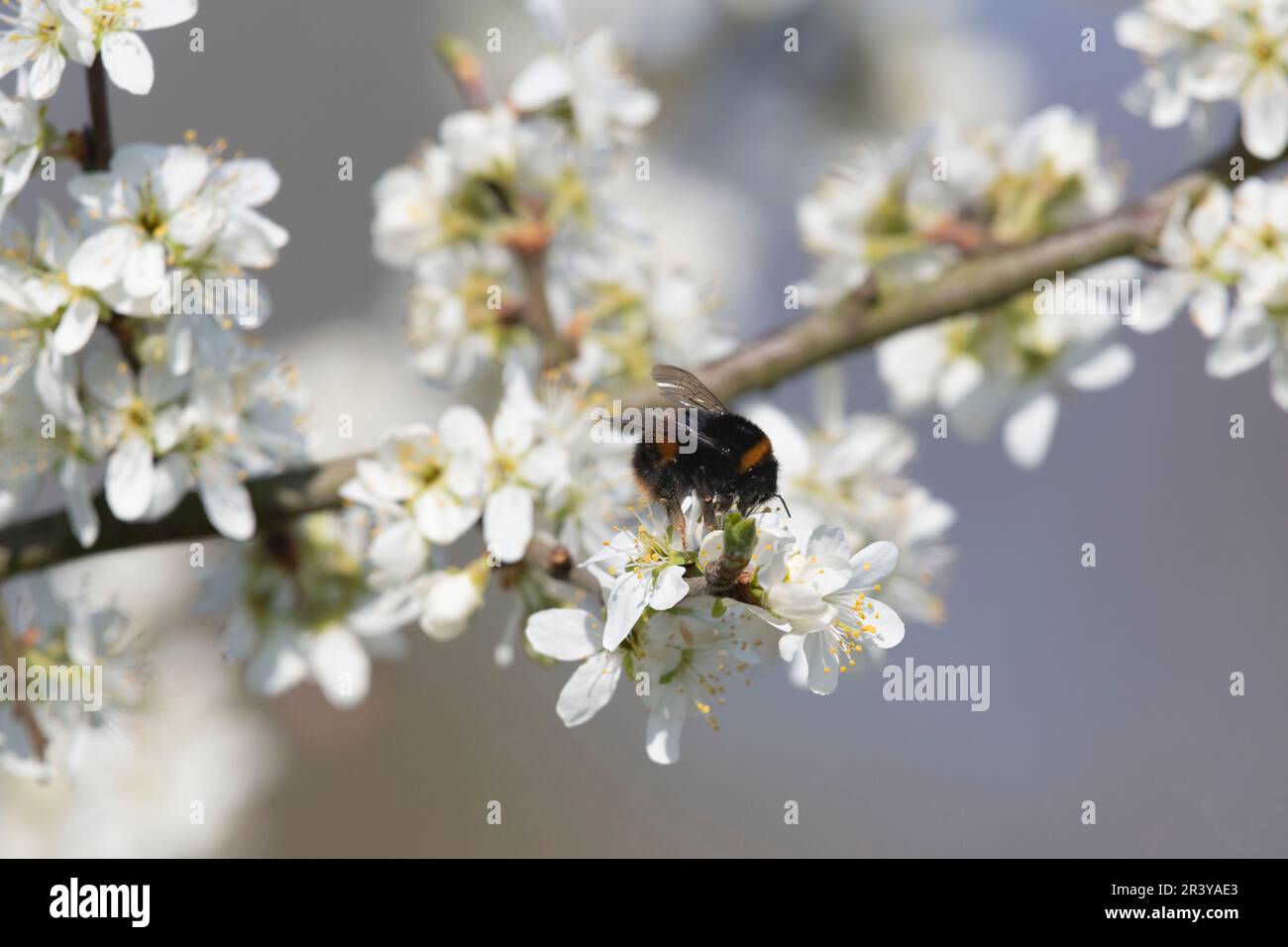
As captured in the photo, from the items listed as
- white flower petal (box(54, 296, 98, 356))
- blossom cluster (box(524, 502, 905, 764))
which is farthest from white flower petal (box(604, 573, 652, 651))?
white flower petal (box(54, 296, 98, 356))

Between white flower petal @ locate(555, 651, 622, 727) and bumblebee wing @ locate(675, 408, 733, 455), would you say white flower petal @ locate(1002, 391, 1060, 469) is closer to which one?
bumblebee wing @ locate(675, 408, 733, 455)

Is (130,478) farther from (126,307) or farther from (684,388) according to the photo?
(684,388)

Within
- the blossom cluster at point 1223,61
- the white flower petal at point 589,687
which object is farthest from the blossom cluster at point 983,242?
the white flower petal at point 589,687

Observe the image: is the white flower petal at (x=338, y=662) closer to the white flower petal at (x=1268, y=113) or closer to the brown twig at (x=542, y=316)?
the brown twig at (x=542, y=316)

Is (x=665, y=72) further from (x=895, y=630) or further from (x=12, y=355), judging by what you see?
(x=895, y=630)

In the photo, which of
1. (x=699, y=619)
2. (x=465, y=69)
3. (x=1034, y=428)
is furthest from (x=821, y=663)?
(x=465, y=69)

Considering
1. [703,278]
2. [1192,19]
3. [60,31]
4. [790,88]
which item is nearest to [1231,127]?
[1192,19]
